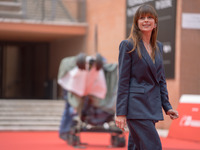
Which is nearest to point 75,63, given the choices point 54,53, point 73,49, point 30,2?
point 30,2

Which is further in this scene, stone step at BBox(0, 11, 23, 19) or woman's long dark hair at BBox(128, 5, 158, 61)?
stone step at BBox(0, 11, 23, 19)

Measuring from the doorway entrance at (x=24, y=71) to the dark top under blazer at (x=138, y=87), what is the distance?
1665 cm

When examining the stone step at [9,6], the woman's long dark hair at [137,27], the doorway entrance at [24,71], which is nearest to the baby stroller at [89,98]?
the woman's long dark hair at [137,27]

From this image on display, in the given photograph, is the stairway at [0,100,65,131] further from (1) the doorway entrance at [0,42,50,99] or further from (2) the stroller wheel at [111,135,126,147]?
(1) the doorway entrance at [0,42,50,99]

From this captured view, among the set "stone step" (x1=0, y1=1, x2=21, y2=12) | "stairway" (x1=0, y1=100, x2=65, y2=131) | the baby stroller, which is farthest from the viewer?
"stone step" (x1=0, y1=1, x2=21, y2=12)

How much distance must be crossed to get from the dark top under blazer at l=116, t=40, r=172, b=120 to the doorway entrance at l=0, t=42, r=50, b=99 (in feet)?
54.6

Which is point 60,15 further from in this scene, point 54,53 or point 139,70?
point 139,70

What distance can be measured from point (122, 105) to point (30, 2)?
13.6 metres

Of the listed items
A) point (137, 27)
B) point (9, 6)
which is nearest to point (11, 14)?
point (9, 6)

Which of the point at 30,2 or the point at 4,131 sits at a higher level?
the point at 30,2

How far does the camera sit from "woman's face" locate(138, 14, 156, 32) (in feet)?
9.84

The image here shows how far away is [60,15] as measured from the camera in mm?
16469

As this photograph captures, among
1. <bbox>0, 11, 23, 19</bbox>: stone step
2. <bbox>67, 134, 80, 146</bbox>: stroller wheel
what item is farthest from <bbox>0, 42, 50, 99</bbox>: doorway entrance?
<bbox>67, 134, 80, 146</bbox>: stroller wheel

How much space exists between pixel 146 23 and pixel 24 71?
18.5 m
